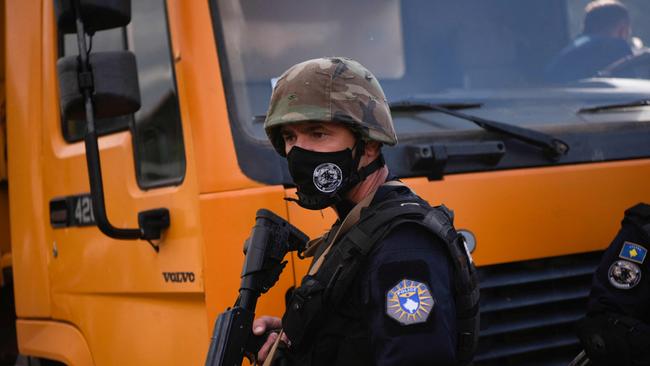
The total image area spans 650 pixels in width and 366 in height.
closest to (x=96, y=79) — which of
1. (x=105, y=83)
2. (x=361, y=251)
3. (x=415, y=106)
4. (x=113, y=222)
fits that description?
(x=105, y=83)

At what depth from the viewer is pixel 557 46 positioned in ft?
9.44

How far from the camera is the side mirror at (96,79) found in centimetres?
228

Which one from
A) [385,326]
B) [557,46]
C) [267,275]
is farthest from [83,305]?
[557,46]

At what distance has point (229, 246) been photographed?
2188mm

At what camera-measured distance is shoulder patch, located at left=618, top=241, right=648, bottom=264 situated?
2.23m

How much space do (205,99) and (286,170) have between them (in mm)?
332

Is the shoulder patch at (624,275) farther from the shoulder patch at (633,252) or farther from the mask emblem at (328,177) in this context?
the mask emblem at (328,177)

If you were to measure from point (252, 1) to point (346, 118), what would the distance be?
3.11 ft

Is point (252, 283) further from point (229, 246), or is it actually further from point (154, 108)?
point (154, 108)

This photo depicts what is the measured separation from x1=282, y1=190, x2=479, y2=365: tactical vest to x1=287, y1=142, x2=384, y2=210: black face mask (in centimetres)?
9

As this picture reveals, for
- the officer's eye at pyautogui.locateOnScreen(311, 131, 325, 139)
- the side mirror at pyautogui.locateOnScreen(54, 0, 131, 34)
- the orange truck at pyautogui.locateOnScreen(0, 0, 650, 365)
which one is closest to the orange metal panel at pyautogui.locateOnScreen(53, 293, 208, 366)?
the orange truck at pyautogui.locateOnScreen(0, 0, 650, 365)

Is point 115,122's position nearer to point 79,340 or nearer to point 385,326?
point 79,340

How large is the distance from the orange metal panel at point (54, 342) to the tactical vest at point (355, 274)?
4.76ft

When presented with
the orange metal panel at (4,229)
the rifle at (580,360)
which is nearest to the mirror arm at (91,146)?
the rifle at (580,360)
